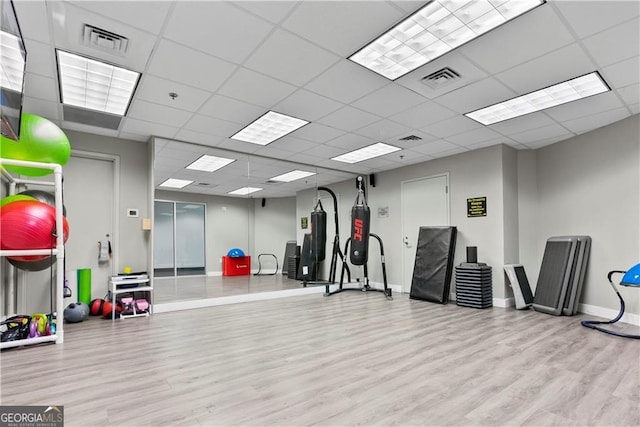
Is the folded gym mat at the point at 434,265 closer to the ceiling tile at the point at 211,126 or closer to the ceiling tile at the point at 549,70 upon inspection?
the ceiling tile at the point at 549,70

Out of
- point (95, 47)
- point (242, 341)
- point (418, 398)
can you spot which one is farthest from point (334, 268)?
point (95, 47)

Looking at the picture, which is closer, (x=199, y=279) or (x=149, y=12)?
(x=149, y=12)

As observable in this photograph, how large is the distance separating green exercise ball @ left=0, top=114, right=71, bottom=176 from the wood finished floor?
1.83 meters

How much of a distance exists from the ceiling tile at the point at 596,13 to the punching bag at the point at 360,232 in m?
4.50

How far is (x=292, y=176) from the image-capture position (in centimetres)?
724

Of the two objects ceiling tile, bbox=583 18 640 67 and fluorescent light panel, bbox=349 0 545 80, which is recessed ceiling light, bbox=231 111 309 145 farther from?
ceiling tile, bbox=583 18 640 67

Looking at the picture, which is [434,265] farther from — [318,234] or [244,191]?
[244,191]

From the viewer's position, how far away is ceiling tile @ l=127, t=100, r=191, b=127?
3.96 m

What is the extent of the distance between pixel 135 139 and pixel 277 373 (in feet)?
14.1

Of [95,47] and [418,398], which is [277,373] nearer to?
[418,398]

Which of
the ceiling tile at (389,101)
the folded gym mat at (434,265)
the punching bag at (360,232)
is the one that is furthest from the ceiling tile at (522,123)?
the punching bag at (360,232)

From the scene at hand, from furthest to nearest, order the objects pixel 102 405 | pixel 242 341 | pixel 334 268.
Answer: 1. pixel 334 268
2. pixel 242 341
3. pixel 102 405

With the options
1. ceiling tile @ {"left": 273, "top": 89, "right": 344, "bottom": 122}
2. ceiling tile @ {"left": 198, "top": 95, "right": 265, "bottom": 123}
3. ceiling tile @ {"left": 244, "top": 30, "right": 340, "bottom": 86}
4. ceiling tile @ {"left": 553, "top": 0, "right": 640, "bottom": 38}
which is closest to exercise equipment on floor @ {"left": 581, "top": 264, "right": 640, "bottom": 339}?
ceiling tile @ {"left": 553, "top": 0, "right": 640, "bottom": 38}

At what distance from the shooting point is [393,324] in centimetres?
421
